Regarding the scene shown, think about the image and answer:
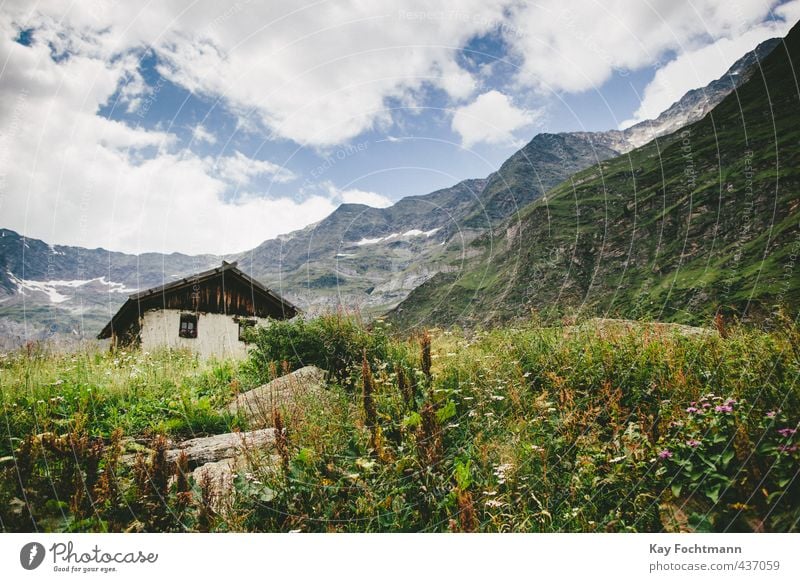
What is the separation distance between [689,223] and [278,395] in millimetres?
77763

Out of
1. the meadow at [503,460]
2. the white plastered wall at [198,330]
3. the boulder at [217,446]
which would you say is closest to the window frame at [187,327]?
the white plastered wall at [198,330]

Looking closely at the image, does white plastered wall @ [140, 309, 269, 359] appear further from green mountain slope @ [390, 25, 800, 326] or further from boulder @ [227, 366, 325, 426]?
green mountain slope @ [390, 25, 800, 326]

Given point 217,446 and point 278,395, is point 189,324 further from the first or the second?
point 217,446

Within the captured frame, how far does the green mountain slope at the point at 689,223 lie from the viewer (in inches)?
3275

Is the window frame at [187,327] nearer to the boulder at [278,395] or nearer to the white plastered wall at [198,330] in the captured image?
the white plastered wall at [198,330]

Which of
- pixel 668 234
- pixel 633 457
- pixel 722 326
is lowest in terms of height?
pixel 633 457

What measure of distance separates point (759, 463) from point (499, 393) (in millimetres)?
2972

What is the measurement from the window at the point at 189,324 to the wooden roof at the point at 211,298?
0.47 m

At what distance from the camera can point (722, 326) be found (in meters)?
5.92

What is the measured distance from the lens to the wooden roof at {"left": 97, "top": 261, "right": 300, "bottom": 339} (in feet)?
86.9

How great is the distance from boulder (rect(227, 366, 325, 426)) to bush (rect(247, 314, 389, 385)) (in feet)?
1.48
